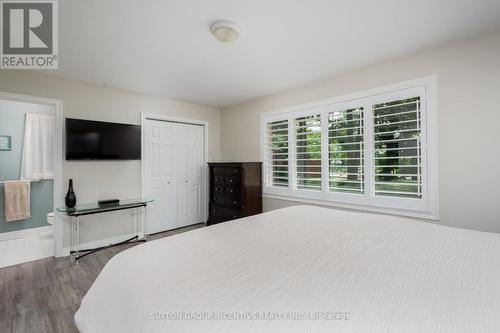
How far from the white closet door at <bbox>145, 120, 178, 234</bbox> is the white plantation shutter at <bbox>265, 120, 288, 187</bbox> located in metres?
1.77

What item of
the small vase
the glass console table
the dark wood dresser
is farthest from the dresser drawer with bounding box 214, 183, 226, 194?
the small vase

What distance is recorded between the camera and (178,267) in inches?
39.6

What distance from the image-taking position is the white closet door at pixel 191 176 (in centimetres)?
440

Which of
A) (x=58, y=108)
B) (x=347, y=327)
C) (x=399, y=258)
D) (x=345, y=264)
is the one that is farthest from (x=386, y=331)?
(x=58, y=108)

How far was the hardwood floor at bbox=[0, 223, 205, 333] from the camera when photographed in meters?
1.79

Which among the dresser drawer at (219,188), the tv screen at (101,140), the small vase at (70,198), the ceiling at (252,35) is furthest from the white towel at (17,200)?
the dresser drawer at (219,188)

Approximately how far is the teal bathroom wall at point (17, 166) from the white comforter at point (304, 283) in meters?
4.54

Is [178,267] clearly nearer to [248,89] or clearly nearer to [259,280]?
[259,280]

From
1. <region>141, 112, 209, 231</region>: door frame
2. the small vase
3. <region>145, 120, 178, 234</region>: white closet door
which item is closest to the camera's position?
the small vase

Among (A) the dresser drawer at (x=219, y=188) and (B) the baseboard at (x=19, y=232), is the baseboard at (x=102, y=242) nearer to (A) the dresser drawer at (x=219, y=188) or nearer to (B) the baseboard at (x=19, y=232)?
(A) the dresser drawer at (x=219, y=188)

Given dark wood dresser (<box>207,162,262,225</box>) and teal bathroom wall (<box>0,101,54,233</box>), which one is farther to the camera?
teal bathroom wall (<box>0,101,54,233</box>)

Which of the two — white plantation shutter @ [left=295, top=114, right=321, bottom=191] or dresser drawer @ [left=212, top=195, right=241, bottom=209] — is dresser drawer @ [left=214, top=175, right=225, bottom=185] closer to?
dresser drawer @ [left=212, top=195, right=241, bottom=209]

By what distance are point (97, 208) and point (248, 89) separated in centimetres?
277

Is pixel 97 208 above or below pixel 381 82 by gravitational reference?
below
